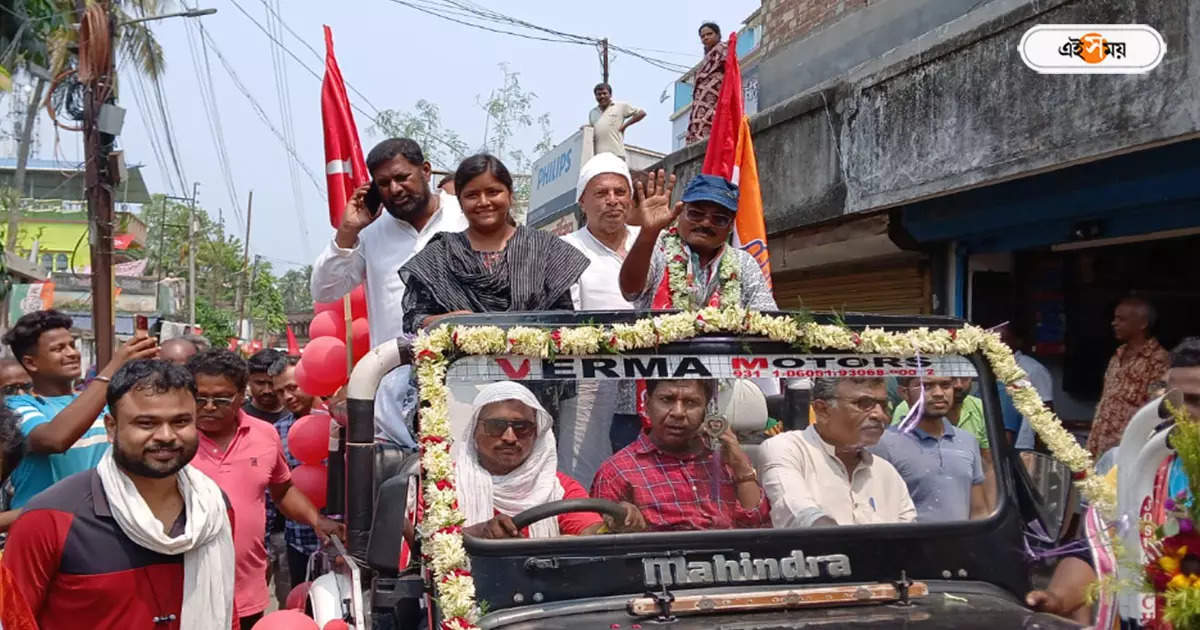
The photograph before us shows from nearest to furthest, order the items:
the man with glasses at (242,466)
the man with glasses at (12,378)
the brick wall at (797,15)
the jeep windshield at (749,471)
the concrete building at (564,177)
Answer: the jeep windshield at (749,471), the man with glasses at (242,466), the man with glasses at (12,378), the brick wall at (797,15), the concrete building at (564,177)

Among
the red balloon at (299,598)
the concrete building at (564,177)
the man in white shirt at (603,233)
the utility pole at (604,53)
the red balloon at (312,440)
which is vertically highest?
the utility pole at (604,53)

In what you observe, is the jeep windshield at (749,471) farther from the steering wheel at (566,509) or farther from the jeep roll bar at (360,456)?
the jeep roll bar at (360,456)

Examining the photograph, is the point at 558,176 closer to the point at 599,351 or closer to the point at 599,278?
the point at 599,278

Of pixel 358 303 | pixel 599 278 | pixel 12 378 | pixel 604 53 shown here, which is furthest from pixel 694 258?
pixel 604 53

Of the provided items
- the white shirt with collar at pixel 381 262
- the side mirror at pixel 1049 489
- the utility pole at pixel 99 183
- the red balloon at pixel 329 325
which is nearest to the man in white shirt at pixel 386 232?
the white shirt with collar at pixel 381 262

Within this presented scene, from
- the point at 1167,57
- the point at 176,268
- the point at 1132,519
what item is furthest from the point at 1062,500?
the point at 176,268

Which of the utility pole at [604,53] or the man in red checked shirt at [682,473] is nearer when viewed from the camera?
the man in red checked shirt at [682,473]

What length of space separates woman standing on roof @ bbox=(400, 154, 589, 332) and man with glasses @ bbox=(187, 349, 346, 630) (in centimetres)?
117

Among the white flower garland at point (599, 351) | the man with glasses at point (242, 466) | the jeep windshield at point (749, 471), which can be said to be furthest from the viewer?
the man with glasses at point (242, 466)

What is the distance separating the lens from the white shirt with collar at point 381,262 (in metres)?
4.45

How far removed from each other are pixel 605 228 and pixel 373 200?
39.7 inches

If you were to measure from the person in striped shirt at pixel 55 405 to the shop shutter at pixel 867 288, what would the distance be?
5963 mm

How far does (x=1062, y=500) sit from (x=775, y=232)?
24.0 ft

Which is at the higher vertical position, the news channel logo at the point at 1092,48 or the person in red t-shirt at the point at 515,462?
the news channel logo at the point at 1092,48
